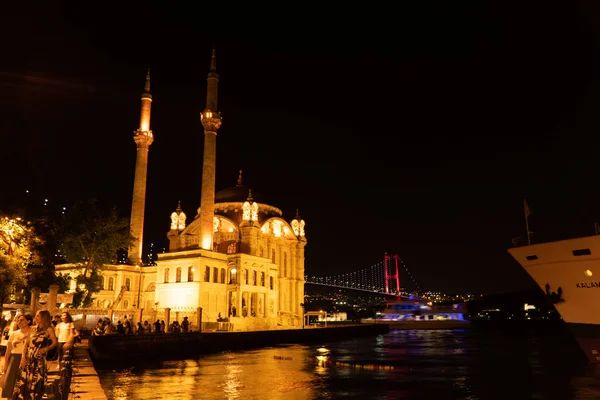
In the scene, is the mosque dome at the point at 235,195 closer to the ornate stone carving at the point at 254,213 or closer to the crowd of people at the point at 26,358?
the ornate stone carving at the point at 254,213

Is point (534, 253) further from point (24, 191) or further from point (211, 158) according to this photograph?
point (211, 158)

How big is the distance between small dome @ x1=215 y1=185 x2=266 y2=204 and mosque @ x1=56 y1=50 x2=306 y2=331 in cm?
13

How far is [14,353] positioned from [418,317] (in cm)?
9142

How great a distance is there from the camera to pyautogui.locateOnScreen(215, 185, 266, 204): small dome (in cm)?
5744

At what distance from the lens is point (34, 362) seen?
29.0 ft

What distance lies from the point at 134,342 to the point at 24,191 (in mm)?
10211

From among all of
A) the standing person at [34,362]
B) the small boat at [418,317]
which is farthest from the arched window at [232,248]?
the small boat at [418,317]

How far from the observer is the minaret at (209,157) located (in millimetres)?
45625

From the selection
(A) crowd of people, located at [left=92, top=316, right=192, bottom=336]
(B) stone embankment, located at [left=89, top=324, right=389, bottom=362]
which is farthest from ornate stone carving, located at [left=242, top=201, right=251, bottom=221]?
(A) crowd of people, located at [left=92, top=316, right=192, bottom=336]

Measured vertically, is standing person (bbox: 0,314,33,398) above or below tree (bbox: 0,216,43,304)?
below

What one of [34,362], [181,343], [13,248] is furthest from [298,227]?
[34,362]

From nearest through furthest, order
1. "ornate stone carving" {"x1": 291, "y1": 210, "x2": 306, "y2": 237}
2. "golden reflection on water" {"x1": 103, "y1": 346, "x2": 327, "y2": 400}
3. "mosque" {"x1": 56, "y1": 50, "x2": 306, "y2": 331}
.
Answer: "golden reflection on water" {"x1": 103, "y1": 346, "x2": 327, "y2": 400} < "mosque" {"x1": 56, "y1": 50, "x2": 306, "y2": 331} < "ornate stone carving" {"x1": 291, "y1": 210, "x2": 306, "y2": 237}

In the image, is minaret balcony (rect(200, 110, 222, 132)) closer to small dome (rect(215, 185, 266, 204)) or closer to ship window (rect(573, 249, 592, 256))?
small dome (rect(215, 185, 266, 204))

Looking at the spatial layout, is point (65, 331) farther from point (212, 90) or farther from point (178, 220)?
point (178, 220)
